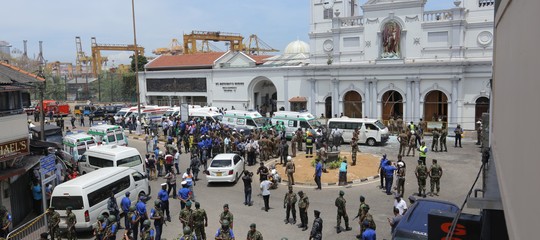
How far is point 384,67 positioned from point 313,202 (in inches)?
880

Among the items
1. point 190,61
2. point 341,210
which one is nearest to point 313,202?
point 341,210

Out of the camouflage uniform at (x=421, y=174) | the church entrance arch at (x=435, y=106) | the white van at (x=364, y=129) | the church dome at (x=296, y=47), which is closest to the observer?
the camouflage uniform at (x=421, y=174)

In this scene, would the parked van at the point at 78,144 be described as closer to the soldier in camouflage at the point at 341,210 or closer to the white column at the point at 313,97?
the soldier in camouflage at the point at 341,210

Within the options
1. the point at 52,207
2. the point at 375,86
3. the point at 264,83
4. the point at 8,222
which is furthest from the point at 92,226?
the point at 264,83

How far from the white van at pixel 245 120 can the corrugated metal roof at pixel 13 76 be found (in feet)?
57.5

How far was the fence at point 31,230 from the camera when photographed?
12977mm

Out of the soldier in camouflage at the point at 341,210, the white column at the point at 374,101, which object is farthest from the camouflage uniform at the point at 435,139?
the soldier in camouflage at the point at 341,210

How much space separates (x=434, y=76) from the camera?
34656 millimetres

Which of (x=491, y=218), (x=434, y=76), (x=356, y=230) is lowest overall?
(x=356, y=230)

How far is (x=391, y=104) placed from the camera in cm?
3725

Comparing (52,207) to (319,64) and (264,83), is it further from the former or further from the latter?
(264,83)

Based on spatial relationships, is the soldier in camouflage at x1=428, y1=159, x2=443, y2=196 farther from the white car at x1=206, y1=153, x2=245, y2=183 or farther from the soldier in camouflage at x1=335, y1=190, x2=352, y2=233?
the white car at x1=206, y1=153, x2=245, y2=183

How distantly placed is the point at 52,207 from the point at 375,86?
29105 millimetres

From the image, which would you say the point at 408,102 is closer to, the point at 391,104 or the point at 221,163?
the point at 391,104
